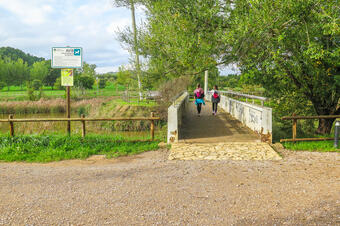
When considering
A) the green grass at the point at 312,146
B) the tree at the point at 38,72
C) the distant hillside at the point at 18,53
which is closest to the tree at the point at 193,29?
the green grass at the point at 312,146

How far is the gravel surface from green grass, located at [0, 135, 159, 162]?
63 centimetres

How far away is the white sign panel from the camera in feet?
32.8

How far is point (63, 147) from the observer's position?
9008 millimetres

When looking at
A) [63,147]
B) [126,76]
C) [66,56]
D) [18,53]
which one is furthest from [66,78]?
[18,53]

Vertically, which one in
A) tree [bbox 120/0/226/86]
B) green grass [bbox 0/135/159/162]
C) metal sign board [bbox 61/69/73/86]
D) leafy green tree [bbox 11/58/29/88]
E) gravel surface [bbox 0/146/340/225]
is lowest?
gravel surface [bbox 0/146/340/225]

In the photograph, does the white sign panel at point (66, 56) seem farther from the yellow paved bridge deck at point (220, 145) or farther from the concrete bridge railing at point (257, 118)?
the concrete bridge railing at point (257, 118)

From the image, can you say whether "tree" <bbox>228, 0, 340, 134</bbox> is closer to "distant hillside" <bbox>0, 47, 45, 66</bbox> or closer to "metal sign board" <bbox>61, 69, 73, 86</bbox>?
"metal sign board" <bbox>61, 69, 73, 86</bbox>

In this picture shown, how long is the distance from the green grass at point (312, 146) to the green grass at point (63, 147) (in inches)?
169

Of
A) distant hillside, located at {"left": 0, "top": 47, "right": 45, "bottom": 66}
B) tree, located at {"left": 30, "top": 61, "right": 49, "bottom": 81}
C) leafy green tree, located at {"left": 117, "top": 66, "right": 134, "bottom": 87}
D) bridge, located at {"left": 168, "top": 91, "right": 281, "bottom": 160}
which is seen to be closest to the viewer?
bridge, located at {"left": 168, "top": 91, "right": 281, "bottom": 160}

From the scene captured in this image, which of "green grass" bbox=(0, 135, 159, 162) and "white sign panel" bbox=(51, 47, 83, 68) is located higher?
"white sign panel" bbox=(51, 47, 83, 68)

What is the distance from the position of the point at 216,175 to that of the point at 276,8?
19.0ft

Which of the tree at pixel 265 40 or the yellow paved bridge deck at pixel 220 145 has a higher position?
the tree at pixel 265 40

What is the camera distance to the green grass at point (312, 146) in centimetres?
885

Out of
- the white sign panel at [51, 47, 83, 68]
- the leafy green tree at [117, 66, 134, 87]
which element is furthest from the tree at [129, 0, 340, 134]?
the leafy green tree at [117, 66, 134, 87]
